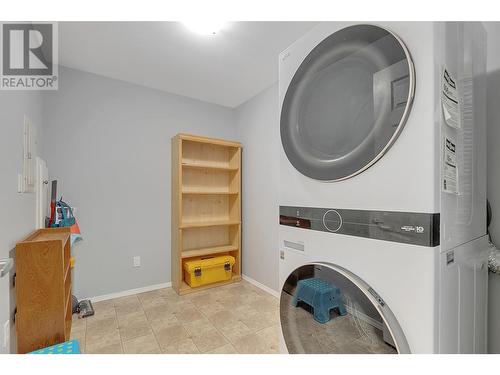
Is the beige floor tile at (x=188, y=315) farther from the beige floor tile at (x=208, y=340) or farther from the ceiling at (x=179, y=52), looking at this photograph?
the ceiling at (x=179, y=52)

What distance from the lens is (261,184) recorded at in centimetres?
272

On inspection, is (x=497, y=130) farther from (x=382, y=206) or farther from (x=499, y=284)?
(x=382, y=206)

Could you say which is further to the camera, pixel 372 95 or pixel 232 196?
pixel 232 196

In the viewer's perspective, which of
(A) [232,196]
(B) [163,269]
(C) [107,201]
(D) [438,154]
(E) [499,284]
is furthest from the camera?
(A) [232,196]

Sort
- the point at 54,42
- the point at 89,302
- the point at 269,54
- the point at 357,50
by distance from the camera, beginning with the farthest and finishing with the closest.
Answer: the point at 89,302 < the point at 269,54 < the point at 54,42 < the point at 357,50

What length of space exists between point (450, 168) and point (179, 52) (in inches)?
81.1

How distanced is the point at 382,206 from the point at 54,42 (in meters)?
2.56

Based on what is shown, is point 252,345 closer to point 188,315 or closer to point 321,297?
point 188,315

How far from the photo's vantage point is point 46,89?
210 cm

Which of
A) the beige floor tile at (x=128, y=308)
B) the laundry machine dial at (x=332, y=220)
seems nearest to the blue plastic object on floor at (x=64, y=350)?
the beige floor tile at (x=128, y=308)

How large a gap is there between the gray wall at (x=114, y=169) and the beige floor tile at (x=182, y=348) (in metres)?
1.10

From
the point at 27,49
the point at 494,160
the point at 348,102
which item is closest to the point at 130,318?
the point at 27,49

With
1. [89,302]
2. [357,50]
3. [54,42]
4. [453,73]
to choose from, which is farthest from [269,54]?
[89,302]

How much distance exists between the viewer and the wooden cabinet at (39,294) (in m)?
1.24
